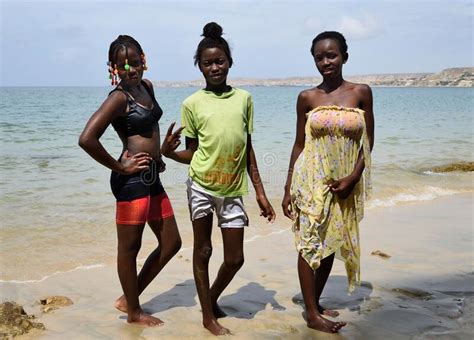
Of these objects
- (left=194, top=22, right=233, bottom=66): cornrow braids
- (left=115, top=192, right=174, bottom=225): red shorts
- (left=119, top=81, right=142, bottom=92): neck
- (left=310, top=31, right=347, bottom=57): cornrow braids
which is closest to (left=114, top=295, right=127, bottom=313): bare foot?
(left=115, top=192, right=174, bottom=225): red shorts

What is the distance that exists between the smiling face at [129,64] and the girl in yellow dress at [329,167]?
3.62ft

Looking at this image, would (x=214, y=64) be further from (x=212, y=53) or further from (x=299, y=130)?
(x=299, y=130)

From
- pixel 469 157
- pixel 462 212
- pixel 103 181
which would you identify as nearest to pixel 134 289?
pixel 462 212

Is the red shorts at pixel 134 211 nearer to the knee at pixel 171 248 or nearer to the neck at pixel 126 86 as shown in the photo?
the knee at pixel 171 248

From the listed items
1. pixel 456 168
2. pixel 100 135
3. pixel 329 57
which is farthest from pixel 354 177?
pixel 456 168

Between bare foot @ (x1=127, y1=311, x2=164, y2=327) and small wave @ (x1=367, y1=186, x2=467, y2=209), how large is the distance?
203 inches

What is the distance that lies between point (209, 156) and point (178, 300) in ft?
4.96

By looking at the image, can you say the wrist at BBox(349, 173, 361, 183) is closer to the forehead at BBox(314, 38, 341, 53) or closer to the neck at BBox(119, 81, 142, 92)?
the forehead at BBox(314, 38, 341, 53)

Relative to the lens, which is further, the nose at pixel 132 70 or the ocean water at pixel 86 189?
the ocean water at pixel 86 189

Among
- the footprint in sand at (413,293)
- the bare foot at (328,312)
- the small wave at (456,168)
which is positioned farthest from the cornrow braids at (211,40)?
the small wave at (456,168)

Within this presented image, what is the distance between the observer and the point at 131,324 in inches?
152

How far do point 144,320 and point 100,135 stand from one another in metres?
1.34

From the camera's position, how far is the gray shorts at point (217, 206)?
355 cm

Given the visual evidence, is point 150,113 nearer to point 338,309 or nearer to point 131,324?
point 131,324
